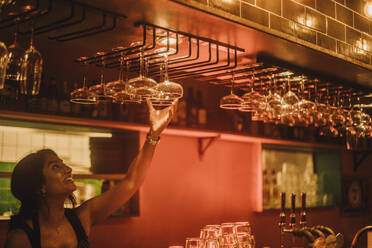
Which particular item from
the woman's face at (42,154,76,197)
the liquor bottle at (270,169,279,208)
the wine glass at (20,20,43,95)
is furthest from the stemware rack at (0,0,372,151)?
the liquor bottle at (270,169,279,208)

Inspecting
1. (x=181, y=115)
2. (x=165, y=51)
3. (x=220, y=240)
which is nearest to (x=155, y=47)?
(x=165, y=51)

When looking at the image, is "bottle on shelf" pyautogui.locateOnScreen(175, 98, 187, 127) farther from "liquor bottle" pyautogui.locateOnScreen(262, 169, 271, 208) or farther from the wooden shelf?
"liquor bottle" pyautogui.locateOnScreen(262, 169, 271, 208)

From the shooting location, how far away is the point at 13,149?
10.3ft

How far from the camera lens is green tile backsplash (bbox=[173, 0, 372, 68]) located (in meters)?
1.97

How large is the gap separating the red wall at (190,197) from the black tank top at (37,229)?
4.40 feet

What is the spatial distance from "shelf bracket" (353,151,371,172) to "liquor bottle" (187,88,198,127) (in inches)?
113

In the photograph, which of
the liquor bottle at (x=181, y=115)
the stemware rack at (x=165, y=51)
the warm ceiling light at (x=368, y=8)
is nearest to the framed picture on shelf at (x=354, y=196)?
the liquor bottle at (x=181, y=115)

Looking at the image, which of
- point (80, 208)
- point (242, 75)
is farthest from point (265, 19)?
point (80, 208)

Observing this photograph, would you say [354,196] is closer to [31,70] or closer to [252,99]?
[252,99]

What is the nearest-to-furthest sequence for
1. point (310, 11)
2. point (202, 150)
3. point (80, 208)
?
point (80, 208)
point (310, 11)
point (202, 150)

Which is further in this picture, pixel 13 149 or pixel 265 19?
pixel 13 149

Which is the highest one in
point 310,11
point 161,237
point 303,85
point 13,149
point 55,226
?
point 310,11

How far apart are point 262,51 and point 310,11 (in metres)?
0.46

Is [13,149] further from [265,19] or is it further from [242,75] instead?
[265,19]
